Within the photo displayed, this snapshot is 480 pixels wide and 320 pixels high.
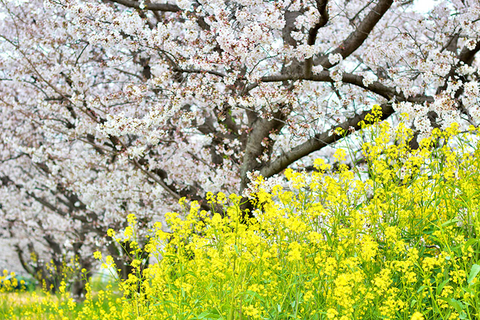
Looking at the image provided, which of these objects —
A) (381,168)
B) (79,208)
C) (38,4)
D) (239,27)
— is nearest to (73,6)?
(239,27)

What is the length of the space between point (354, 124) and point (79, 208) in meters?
9.04

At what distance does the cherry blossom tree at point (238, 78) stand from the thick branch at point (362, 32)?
2cm

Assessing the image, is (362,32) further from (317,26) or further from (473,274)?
(473,274)

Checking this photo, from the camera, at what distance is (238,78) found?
6000 millimetres

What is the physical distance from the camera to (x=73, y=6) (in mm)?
6246

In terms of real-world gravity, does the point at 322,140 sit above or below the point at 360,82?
below

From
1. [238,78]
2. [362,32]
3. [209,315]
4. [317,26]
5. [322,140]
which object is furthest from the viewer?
[322,140]

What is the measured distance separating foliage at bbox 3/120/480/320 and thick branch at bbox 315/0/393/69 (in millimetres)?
2137

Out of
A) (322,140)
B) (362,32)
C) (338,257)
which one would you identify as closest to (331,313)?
(338,257)

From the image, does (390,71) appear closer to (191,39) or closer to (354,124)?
(354,124)

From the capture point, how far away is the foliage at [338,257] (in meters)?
3.05

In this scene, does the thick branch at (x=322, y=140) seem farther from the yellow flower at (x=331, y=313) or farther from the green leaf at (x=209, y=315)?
the yellow flower at (x=331, y=313)

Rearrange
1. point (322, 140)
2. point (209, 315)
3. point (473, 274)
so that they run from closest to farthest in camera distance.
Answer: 1. point (473, 274)
2. point (209, 315)
3. point (322, 140)

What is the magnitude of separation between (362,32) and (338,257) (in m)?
3.52
